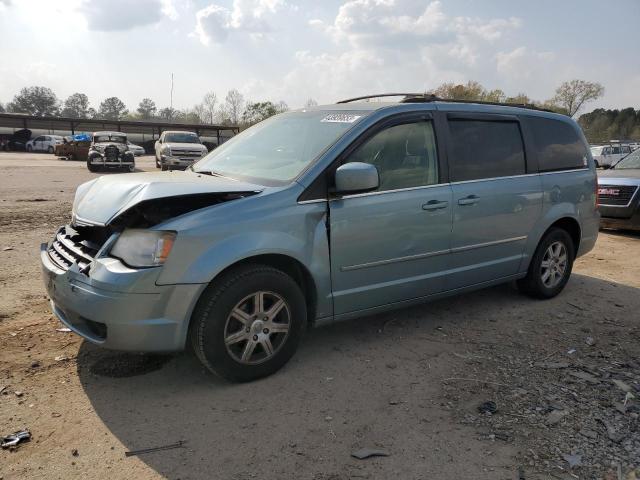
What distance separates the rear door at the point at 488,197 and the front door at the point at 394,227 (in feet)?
0.61

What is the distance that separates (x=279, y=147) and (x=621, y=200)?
309 inches

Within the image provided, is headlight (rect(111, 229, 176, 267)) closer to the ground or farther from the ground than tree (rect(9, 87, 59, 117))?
closer to the ground

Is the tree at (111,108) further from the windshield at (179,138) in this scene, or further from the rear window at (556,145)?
the rear window at (556,145)

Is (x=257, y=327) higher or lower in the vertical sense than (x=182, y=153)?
lower

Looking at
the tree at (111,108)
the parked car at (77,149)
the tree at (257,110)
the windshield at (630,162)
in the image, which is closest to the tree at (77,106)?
the tree at (111,108)

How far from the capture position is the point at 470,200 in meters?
4.38

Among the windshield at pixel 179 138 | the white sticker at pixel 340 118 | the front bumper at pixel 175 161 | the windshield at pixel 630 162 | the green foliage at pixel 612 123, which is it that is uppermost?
the green foliage at pixel 612 123

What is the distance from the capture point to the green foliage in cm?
7381

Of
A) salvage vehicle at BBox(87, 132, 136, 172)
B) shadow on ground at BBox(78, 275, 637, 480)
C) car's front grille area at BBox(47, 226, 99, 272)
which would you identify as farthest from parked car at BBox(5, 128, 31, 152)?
shadow on ground at BBox(78, 275, 637, 480)

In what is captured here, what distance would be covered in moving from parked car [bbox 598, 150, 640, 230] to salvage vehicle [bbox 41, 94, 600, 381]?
501 centimetres

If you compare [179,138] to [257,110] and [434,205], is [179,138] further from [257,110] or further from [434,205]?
A: [257,110]

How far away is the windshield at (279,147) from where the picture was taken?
12.4 feet

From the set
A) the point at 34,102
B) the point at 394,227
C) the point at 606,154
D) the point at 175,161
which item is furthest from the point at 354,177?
the point at 34,102

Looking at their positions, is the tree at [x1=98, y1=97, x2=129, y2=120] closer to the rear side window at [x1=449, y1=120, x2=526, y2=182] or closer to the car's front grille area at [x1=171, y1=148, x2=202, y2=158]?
the car's front grille area at [x1=171, y1=148, x2=202, y2=158]
